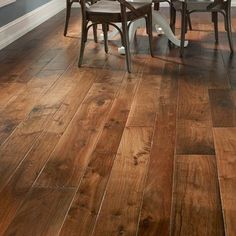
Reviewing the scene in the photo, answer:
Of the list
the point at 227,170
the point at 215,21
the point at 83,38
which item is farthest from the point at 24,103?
the point at 215,21

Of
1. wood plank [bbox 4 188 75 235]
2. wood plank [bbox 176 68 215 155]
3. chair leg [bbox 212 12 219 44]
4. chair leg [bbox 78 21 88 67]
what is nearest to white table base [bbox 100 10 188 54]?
chair leg [bbox 212 12 219 44]

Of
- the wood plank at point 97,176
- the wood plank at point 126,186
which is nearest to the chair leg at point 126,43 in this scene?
the wood plank at point 97,176

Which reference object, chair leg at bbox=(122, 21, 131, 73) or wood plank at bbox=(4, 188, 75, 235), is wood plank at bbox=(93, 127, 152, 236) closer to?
wood plank at bbox=(4, 188, 75, 235)

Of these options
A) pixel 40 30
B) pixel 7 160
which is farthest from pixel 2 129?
pixel 40 30

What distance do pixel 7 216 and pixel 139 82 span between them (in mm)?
1701

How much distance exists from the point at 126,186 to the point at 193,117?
0.84m

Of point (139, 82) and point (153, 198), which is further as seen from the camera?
point (139, 82)

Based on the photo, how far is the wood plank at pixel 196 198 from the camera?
5.52ft

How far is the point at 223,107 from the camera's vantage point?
273 centimetres

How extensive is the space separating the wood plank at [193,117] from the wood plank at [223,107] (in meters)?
0.04

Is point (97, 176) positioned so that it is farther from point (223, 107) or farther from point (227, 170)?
point (223, 107)

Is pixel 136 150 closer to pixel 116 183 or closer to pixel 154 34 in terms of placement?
pixel 116 183

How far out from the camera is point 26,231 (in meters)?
1.71

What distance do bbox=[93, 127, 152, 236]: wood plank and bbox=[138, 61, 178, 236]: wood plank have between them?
0.11ft
